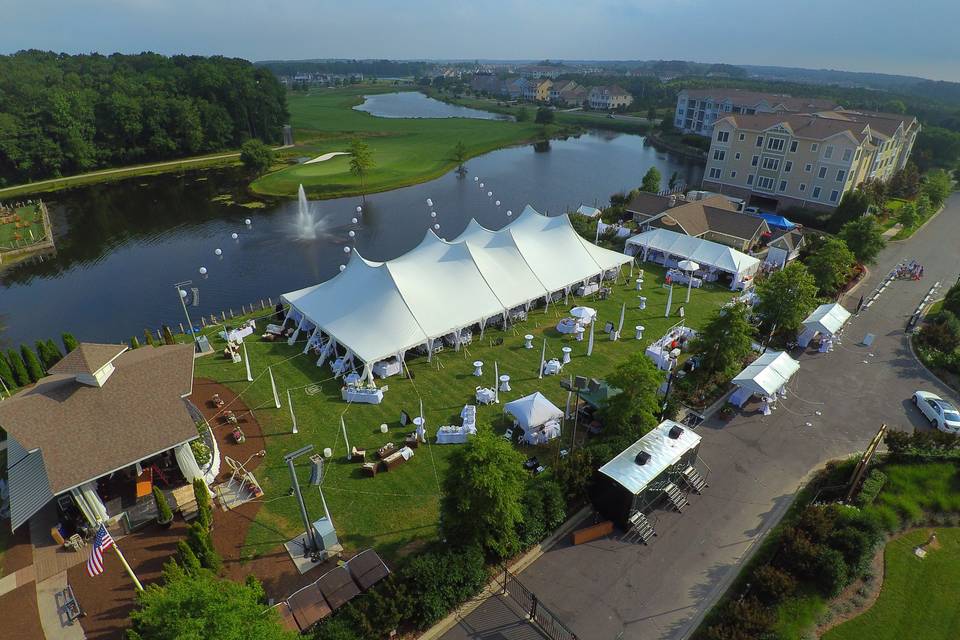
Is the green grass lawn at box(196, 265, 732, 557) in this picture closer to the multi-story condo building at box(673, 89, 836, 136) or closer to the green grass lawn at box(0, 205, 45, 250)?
the green grass lawn at box(0, 205, 45, 250)

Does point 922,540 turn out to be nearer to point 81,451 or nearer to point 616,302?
point 616,302

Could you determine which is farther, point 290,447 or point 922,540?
point 290,447

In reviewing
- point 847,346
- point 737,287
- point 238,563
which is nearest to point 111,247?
point 238,563

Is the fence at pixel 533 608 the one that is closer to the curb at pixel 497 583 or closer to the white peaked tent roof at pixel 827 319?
the curb at pixel 497 583

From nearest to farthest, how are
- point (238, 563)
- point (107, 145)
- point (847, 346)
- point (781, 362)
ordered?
point (238, 563) < point (781, 362) < point (847, 346) < point (107, 145)

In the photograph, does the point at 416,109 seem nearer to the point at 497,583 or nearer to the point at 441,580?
the point at 497,583

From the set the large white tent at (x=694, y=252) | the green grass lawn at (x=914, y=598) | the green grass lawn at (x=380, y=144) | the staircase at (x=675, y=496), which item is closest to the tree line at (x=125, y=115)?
the green grass lawn at (x=380, y=144)

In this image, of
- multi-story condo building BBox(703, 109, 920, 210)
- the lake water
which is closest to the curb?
the lake water
